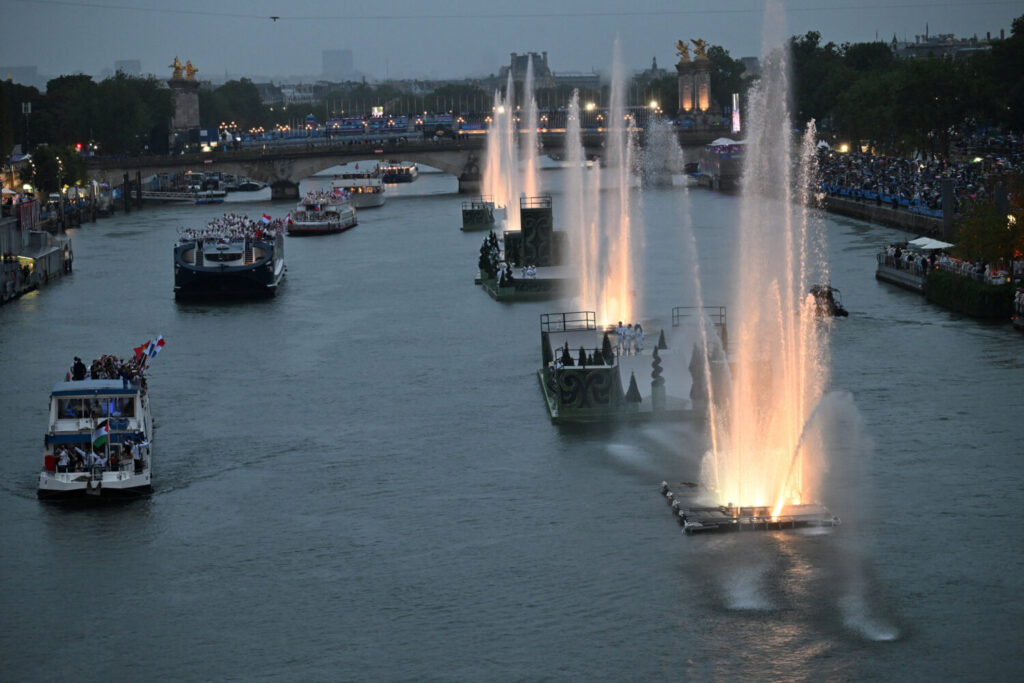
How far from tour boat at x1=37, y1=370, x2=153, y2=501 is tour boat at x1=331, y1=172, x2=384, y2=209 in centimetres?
7165

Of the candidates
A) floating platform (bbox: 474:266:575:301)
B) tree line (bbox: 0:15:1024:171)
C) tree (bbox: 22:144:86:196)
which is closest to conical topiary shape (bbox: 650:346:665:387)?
floating platform (bbox: 474:266:575:301)

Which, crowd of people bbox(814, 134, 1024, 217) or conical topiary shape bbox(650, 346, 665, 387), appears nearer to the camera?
conical topiary shape bbox(650, 346, 665, 387)

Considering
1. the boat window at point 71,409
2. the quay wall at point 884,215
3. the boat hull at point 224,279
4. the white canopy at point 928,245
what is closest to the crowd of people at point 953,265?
the white canopy at point 928,245

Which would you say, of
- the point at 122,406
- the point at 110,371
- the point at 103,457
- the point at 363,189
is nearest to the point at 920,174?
the point at 363,189

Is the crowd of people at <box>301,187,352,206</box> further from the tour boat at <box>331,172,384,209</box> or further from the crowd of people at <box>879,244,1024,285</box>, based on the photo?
the crowd of people at <box>879,244,1024,285</box>

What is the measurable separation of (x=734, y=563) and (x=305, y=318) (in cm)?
3022

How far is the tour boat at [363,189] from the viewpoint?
4149 inches

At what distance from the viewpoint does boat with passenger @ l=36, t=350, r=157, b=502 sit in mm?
29047

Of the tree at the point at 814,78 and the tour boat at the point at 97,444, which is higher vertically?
the tree at the point at 814,78

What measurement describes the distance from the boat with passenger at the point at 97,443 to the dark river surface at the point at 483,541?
559mm

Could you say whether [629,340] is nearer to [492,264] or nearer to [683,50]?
[492,264]

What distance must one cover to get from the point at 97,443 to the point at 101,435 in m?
0.16

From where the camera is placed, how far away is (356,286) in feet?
199

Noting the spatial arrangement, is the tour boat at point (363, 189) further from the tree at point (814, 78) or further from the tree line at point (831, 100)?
the tree at point (814, 78)
